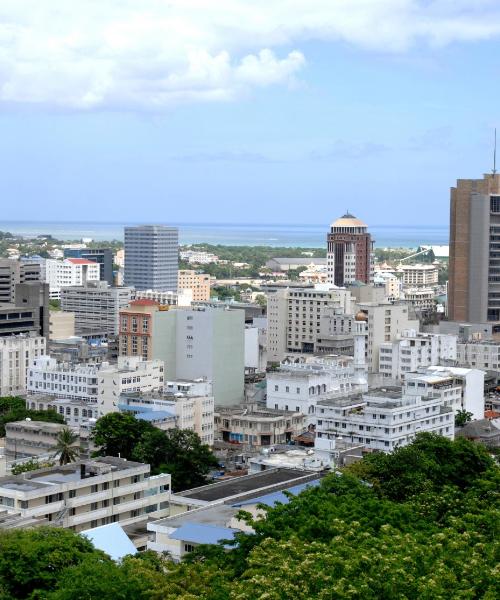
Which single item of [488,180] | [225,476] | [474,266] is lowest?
[225,476]

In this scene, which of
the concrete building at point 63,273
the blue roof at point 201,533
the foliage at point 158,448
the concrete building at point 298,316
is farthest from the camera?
the concrete building at point 63,273

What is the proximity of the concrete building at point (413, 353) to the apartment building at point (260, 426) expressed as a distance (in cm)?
1033

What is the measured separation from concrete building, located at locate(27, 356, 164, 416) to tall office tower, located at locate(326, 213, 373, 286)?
130 ft

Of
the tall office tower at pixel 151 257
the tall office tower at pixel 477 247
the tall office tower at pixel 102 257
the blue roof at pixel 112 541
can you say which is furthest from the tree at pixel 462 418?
the tall office tower at pixel 102 257

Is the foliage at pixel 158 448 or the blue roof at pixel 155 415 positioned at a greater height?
the blue roof at pixel 155 415

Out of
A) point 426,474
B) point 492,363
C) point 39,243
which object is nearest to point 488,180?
point 492,363

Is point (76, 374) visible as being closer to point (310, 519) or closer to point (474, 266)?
point (310, 519)

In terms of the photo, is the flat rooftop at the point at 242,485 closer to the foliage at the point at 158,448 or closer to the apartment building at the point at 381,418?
the foliage at the point at 158,448

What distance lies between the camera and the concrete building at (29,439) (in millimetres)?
37062

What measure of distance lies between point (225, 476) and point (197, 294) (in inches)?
2590

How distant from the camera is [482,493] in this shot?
2531cm

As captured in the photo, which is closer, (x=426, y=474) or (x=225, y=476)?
(x=426, y=474)

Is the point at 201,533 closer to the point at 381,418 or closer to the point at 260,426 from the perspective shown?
the point at 381,418

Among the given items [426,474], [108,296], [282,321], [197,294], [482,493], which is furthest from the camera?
[197,294]
